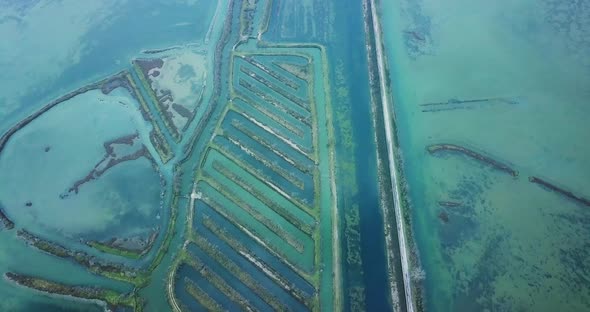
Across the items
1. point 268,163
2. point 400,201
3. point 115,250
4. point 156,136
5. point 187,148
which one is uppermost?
point 156,136

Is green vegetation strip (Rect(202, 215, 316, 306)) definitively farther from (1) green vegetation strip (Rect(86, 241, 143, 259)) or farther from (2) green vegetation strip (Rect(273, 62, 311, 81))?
(2) green vegetation strip (Rect(273, 62, 311, 81))

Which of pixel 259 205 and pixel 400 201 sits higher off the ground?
pixel 400 201

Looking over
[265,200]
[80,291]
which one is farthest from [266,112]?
[80,291]

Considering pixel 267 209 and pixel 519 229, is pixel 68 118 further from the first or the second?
pixel 519 229

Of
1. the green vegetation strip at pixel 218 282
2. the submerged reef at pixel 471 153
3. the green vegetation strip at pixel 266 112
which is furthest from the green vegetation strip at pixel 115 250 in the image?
the submerged reef at pixel 471 153

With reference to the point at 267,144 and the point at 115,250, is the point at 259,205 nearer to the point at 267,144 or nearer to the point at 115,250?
the point at 267,144
